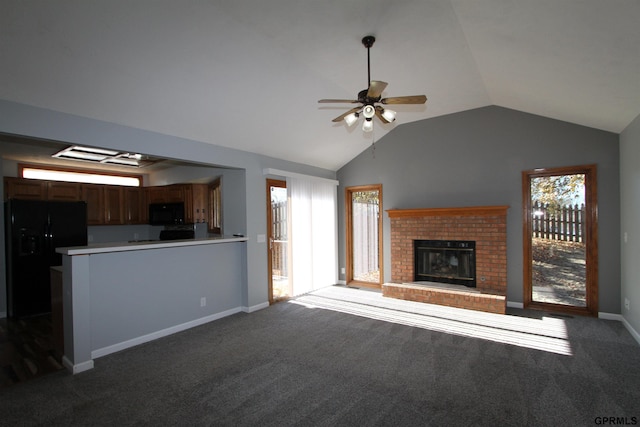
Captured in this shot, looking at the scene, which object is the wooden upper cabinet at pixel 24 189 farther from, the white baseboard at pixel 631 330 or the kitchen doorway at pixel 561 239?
the white baseboard at pixel 631 330

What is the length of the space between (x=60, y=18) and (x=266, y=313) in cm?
386

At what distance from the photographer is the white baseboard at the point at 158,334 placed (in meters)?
3.17

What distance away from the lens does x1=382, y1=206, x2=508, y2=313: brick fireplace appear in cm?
460

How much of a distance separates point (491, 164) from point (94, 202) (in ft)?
23.3

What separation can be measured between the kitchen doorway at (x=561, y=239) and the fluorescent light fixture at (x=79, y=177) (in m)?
7.54

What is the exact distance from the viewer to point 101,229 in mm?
6086

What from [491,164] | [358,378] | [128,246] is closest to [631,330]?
[491,164]

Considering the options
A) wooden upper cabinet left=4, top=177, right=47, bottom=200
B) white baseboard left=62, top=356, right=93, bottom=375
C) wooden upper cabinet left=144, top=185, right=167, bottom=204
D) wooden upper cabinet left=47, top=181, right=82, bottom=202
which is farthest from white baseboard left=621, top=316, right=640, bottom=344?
wooden upper cabinet left=4, top=177, right=47, bottom=200

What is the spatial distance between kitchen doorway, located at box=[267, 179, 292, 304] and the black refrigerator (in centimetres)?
334

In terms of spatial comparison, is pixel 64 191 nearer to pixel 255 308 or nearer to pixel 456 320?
pixel 255 308

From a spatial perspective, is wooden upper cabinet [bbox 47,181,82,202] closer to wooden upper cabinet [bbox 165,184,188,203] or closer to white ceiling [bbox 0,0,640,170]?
wooden upper cabinet [bbox 165,184,188,203]

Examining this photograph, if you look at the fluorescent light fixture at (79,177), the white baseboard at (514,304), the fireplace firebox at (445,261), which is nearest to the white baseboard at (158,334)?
the fireplace firebox at (445,261)

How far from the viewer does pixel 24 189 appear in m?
4.85

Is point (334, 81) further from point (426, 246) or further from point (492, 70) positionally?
point (426, 246)
